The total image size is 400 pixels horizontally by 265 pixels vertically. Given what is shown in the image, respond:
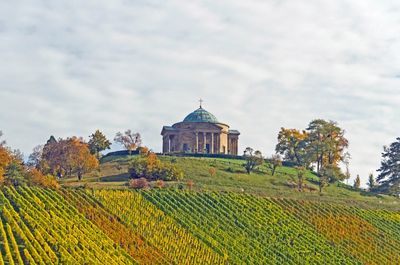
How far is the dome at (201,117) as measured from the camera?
10969cm

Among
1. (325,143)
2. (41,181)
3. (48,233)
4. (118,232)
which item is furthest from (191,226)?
(325,143)

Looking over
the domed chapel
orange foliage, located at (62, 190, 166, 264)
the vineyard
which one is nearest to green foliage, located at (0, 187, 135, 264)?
the vineyard

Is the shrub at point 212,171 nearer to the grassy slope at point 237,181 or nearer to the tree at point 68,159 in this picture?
the grassy slope at point 237,181

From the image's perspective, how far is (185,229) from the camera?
58.0 meters

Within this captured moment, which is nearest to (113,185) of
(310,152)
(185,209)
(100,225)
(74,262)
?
(185,209)

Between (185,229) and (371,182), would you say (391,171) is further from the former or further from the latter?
(185,229)

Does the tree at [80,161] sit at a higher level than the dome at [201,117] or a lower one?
lower

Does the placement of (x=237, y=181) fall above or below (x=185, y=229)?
above

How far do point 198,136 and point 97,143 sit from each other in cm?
1657

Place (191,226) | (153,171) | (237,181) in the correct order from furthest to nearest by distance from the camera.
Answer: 1. (237,181)
2. (153,171)
3. (191,226)

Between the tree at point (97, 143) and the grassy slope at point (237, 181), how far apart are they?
5.31 feet

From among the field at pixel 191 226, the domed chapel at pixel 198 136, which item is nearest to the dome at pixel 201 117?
the domed chapel at pixel 198 136

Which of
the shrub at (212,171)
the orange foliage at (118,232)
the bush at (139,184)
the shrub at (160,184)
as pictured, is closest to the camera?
the orange foliage at (118,232)

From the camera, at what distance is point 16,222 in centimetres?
4916
